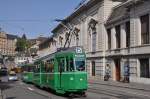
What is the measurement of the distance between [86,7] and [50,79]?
129 feet

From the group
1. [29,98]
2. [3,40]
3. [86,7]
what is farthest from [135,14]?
[3,40]

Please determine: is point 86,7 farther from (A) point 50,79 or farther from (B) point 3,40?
(B) point 3,40

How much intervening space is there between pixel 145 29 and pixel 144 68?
13.9 ft

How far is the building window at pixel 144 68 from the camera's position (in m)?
44.8

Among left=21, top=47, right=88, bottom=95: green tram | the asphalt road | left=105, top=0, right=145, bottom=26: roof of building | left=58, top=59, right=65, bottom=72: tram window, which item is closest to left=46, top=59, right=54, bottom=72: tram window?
left=21, top=47, right=88, bottom=95: green tram

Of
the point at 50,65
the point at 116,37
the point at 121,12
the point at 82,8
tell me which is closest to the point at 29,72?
the point at 116,37

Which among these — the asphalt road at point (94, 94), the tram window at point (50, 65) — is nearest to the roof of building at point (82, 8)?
the asphalt road at point (94, 94)

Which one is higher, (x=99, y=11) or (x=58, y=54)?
(x=99, y=11)

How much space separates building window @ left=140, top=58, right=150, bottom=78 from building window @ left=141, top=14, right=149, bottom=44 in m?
2.06

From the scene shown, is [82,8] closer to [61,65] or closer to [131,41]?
[131,41]

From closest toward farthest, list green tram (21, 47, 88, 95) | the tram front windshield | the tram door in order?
1. green tram (21, 47, 88, 95)
2. the tram front windshield
3. the tram door

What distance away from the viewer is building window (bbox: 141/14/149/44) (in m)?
45.3

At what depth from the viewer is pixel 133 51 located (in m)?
47.5

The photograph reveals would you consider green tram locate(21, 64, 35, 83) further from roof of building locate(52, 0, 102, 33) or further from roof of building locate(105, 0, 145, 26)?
roof of building locate(52, 0, 102, 33)
